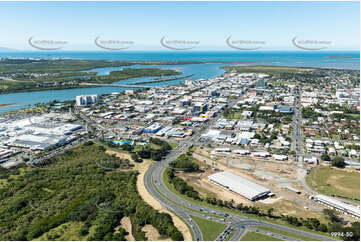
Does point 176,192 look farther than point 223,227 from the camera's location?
Yes

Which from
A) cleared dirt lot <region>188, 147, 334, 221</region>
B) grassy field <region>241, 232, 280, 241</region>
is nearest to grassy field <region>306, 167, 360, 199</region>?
cleared dirt lot <region>188, 147, 334, 221</region>

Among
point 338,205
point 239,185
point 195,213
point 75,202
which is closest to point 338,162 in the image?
point 338,205

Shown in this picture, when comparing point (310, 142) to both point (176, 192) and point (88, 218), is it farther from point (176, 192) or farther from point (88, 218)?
point (88, 218)

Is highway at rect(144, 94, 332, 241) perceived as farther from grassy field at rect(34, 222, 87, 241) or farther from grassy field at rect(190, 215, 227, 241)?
grassy field at rect(34, 222, 87, 241)

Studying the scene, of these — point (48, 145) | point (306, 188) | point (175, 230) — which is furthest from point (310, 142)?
point (48, 145)

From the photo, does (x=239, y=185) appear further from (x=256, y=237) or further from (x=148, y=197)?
(x=148, y=197)

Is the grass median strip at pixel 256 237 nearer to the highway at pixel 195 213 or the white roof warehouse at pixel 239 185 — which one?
the highway at pixel 195 213
